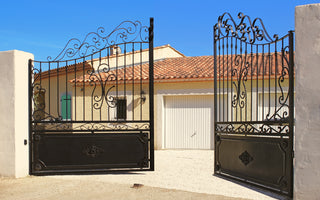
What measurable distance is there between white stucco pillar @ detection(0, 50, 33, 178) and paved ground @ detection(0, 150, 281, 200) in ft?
1.09

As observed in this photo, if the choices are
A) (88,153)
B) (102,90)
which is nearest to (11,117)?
(88,153)

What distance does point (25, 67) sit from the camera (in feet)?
23.3

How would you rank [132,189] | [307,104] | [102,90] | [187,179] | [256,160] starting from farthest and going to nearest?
[102,90]
[187,179]
[256,160]
[132,189]
[307,104]

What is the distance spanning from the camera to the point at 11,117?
22.5 feet

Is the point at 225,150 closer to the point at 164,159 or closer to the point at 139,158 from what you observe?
the point at 139,158

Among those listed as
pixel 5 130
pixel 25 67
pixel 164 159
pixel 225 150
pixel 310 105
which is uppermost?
pixel 25 67

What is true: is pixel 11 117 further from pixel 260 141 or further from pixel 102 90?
pixel 260 141

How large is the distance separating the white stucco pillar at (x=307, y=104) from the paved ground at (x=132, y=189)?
2.25ft

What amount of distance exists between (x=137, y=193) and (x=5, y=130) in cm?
325

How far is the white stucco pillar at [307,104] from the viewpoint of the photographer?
484 cm

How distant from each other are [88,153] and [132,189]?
1.74 m

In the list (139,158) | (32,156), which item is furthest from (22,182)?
(139,158)

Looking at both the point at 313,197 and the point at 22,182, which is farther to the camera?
the point at 22,182

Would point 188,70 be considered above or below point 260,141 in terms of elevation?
above
